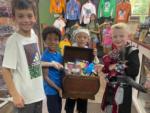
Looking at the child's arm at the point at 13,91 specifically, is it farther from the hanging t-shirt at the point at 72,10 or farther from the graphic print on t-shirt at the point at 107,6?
the graphic print on t-shirt at the point at 107,6

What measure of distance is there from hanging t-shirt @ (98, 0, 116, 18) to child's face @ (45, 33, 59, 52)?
381cm

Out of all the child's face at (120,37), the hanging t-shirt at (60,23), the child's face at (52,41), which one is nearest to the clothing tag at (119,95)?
the child's face at (120,37)

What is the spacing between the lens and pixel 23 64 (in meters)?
1.62

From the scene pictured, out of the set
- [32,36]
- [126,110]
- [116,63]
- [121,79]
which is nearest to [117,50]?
[116,63]

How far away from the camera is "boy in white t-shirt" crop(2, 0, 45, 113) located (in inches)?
61.6

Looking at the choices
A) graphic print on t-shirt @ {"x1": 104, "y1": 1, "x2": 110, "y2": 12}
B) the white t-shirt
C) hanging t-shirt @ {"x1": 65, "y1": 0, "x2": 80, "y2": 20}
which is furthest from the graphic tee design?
the white t-shirt

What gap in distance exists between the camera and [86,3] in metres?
5.66

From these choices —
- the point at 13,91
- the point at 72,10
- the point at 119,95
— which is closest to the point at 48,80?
the point at 13,91

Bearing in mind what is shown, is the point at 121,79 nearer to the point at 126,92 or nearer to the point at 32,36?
the point at 126,92

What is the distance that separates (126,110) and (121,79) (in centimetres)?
29

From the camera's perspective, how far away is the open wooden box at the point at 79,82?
201 cm

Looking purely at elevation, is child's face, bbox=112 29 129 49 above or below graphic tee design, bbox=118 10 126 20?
below

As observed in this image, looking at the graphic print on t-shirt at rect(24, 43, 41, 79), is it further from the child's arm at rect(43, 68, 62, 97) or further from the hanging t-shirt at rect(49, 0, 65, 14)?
the hanging t-shirt at rect(49, 0, 65, 14)

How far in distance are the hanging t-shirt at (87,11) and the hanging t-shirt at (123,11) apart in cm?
60
